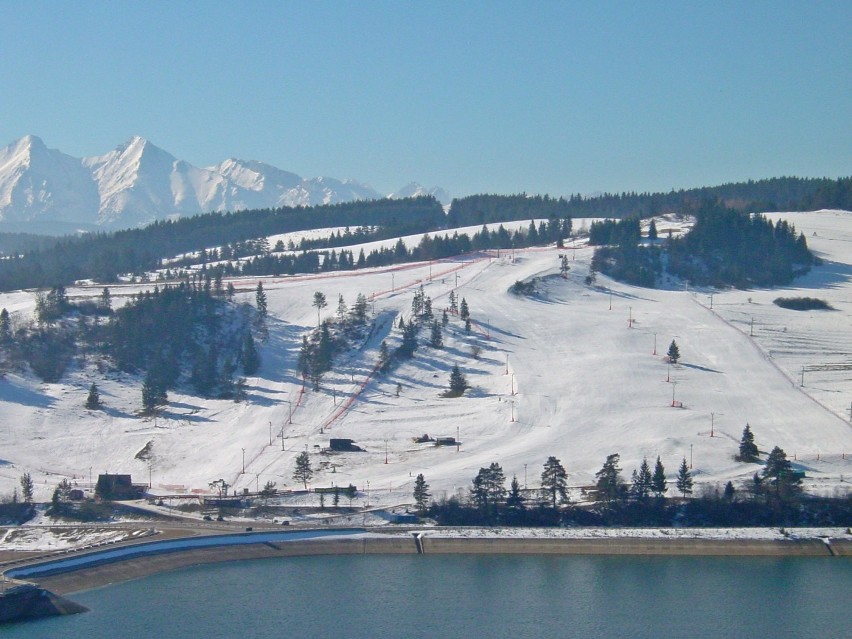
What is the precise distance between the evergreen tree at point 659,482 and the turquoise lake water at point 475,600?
507 cm

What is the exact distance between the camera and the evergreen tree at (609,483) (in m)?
52.4

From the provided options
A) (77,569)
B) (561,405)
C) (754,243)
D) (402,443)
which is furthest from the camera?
(754,243)

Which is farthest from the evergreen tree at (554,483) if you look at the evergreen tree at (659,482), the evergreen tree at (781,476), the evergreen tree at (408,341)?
the evergreen tree at (408,341)

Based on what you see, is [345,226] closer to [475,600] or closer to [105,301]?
[105,301]

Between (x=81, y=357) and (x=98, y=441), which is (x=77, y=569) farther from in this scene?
(x=81, y=357)

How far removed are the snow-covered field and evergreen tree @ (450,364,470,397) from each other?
908 mm

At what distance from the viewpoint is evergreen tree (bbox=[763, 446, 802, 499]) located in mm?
52312

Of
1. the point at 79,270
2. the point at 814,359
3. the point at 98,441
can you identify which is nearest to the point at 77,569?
the point at 98,441

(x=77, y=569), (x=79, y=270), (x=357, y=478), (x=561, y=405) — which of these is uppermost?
(x=79, y=270)

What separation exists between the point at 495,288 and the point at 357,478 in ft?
127

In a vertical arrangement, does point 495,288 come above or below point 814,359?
above

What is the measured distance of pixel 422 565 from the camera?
46750mm

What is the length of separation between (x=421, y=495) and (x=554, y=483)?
601cm

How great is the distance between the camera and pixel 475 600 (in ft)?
136
